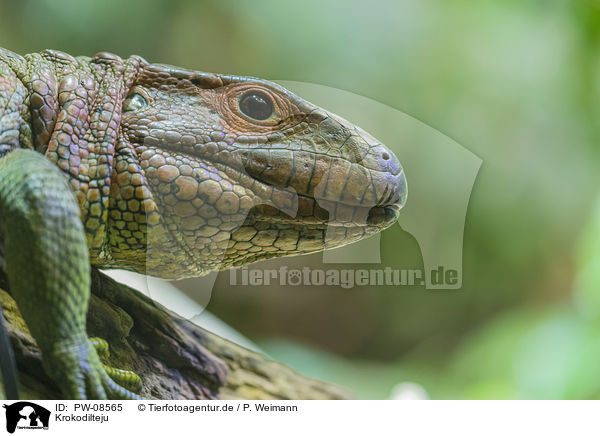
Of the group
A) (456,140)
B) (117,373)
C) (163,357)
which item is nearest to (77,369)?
(117,373)

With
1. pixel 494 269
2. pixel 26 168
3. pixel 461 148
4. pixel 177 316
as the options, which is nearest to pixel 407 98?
pixel 461 148

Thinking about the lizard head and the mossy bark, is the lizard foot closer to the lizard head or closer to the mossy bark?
the mossy bark

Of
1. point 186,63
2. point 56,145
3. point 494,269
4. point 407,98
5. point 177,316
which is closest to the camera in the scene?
point 56,145
